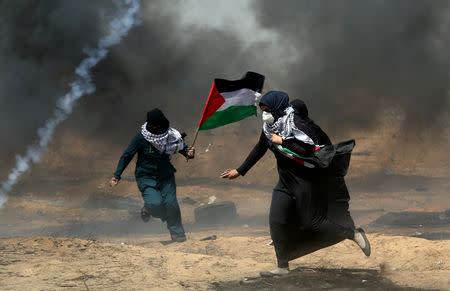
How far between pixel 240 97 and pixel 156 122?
2.12m

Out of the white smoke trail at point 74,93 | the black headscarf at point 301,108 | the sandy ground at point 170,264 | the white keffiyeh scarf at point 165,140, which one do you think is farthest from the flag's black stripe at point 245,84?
the white smoke trail at point 74,93

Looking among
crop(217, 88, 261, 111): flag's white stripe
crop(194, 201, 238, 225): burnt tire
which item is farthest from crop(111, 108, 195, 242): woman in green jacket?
crop(194, 201, 238, 225): burnt tire

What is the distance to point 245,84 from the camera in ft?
18.5

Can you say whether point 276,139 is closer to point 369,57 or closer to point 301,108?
point 301,108

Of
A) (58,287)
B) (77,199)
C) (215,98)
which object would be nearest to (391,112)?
(77,199)

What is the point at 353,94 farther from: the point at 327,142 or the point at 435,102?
the point at 327,142

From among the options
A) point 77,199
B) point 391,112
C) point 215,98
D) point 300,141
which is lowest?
point 300,141

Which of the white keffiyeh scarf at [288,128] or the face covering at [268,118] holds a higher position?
the face covering at [268,118]

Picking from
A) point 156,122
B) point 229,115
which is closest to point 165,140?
point 156,122

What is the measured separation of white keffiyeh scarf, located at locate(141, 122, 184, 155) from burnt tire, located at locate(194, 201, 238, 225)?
16.9ft

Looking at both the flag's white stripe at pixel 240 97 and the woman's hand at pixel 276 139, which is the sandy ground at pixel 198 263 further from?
the flag's white stripe at pixel 240 97

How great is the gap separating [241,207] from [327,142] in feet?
33.7

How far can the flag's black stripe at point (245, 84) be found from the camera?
5.58m

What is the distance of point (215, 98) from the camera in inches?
223
